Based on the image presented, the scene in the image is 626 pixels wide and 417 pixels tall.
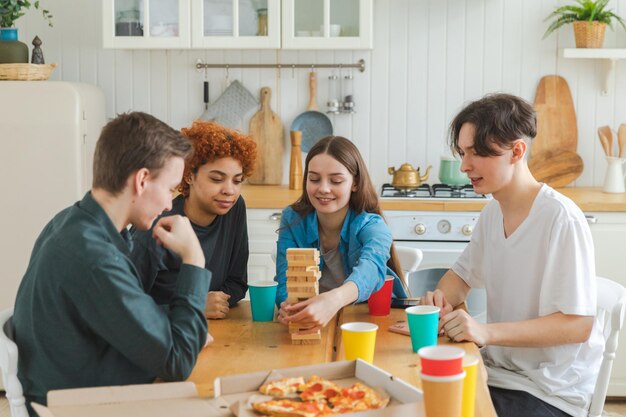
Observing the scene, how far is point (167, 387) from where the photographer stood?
4.84ft

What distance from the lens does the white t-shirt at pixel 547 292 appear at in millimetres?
2035

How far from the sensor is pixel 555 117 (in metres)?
4.17

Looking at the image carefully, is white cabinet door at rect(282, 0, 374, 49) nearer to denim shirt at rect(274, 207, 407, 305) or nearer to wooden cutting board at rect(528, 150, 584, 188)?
wooden cutting board at rect(528, 150, 584, 188)

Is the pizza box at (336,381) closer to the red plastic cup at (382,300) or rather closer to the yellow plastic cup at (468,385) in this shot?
the yellow plastic cup at (468,385)

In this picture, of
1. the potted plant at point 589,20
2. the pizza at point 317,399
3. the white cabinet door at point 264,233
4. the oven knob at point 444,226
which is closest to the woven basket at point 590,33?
the potted plant at point 589,20

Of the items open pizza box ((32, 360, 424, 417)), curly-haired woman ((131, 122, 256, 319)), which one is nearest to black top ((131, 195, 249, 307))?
curly-haired woman ((131, 122, 256, 319))

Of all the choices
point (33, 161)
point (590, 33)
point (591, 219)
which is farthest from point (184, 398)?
point (590, 33)

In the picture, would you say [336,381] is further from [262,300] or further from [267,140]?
[267,140]

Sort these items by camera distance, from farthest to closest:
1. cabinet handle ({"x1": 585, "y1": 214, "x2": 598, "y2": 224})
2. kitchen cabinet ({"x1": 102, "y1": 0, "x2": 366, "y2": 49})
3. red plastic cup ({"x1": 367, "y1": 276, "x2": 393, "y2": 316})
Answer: kitchen cabinet ({"x1": 102, "y1": 0, "x2": 366, "y2": 49}), cabinet handle ({"x1": 585, "y1": 214, "x2": 598, "y2": 224}), red plastic cup ({"x1": 367, "y1": 276, "x2": 393, "y2": 316})

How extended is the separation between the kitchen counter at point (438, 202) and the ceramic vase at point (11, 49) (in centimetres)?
113

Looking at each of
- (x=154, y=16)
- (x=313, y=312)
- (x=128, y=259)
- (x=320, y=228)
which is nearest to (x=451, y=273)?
(x=320, y=228)

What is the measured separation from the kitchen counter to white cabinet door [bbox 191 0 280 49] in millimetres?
651

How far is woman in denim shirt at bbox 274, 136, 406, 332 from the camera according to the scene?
2.45 m

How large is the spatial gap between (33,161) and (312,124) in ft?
4.29
